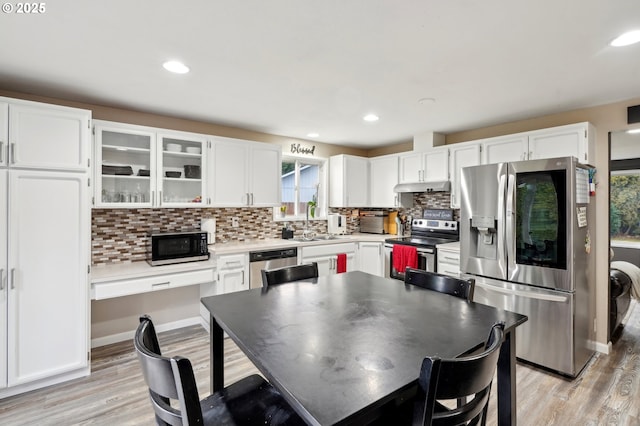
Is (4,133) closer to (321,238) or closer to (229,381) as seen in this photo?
(229,381)

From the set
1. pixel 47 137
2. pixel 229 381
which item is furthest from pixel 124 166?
pixel 229 381

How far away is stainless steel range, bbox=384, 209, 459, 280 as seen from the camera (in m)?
3.82

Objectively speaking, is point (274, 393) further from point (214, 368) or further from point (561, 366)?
point (561, 366)

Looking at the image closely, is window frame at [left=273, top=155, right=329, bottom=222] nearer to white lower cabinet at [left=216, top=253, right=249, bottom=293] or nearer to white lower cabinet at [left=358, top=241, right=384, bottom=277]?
white lower cabinet at [left=358, top=241, right=384, bottom=277]

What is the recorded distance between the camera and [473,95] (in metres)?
2.80

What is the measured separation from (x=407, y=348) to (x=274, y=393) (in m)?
0.62

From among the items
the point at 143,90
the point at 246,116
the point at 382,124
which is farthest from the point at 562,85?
the point at 143,90

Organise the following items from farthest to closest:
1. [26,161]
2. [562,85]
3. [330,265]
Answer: [330,265], [562,85], [26,161]

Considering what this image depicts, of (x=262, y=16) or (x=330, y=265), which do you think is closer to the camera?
(x=262, y=16)

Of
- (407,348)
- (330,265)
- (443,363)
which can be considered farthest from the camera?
(330,265)

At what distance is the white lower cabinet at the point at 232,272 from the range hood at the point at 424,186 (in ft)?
7.58

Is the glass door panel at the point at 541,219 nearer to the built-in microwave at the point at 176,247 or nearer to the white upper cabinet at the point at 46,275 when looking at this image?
the built-in microwave at the point at 176,247

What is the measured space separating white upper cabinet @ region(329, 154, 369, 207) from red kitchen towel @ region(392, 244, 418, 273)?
1.09 metres

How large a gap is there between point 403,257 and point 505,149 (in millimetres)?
1654
